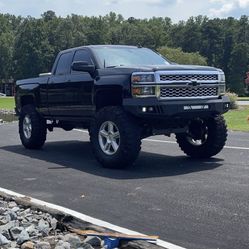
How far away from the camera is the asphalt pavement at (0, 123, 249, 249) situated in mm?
5871

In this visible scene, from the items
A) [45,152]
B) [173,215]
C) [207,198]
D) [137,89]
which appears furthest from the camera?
[45,152]

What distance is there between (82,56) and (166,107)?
2.63 metres

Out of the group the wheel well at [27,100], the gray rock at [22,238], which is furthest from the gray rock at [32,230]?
the wheel well at [27,100]

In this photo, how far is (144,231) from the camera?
19.0ft

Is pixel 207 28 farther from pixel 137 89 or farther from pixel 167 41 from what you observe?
pixel 137 89

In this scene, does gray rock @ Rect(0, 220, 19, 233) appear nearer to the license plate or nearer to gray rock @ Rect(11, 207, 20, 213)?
gray rock @ Rect(11, 207, 20, 213)

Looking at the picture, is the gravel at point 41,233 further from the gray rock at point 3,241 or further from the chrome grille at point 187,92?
the chrome grille at point 187,92

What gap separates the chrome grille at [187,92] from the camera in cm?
910

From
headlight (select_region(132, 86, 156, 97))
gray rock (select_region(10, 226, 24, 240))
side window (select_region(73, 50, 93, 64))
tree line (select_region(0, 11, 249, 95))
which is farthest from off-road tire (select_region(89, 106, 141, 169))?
tree line (select_region(0, 11, 249, 95))

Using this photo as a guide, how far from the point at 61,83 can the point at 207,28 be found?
103632mm

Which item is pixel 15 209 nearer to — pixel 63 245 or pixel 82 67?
pixel 63 245

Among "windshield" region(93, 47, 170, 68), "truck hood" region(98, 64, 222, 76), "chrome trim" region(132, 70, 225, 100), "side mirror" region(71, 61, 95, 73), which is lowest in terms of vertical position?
"chrome trim" region(132, 70, 225, 100)

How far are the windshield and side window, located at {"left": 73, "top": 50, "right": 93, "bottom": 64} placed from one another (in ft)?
0.57

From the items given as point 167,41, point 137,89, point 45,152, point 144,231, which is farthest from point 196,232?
point 167,41
